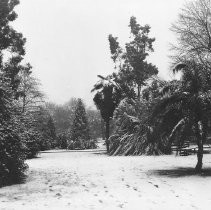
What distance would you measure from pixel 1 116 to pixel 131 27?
41.4 meters

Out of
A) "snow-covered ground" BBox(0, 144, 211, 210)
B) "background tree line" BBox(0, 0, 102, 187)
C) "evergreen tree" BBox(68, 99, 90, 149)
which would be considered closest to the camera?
"snow-covered ground" BBox(0, 144, 211, 210)

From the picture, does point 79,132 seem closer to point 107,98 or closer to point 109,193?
point 107,98

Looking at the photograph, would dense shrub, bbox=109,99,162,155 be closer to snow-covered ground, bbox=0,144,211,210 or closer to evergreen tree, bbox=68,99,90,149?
snow-covered ground, bbox=0,144,211,210

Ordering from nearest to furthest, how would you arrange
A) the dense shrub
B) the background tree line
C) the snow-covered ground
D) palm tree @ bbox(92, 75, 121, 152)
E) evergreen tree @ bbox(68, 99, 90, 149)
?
1. the snow-covered ground
2. the background tree line
3. the dense shrub
4. palm tree @ bbox(92, 75, 121, 152)
5. evergreen tree @ bbox(68, 99, 90, 149)

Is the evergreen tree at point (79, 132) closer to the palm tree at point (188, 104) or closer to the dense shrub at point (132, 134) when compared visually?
the dense shrub at point (132, 134)

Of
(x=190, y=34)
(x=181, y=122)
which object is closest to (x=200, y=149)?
(x=181, y=122)

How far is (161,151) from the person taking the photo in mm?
24578

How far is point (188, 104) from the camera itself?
1305cm

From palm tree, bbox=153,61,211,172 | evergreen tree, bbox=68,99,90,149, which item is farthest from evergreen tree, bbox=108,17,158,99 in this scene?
palm tree, bbox=153,61,211,172

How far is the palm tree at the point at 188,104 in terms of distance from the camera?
1296 cm

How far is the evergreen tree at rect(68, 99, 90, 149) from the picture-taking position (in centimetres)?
4815

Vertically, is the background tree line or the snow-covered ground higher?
the background tree line

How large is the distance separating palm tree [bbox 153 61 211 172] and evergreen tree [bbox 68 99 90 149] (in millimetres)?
35048

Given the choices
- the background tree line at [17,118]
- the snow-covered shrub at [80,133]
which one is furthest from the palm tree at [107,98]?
the snow-covered shrub at [80,133]
